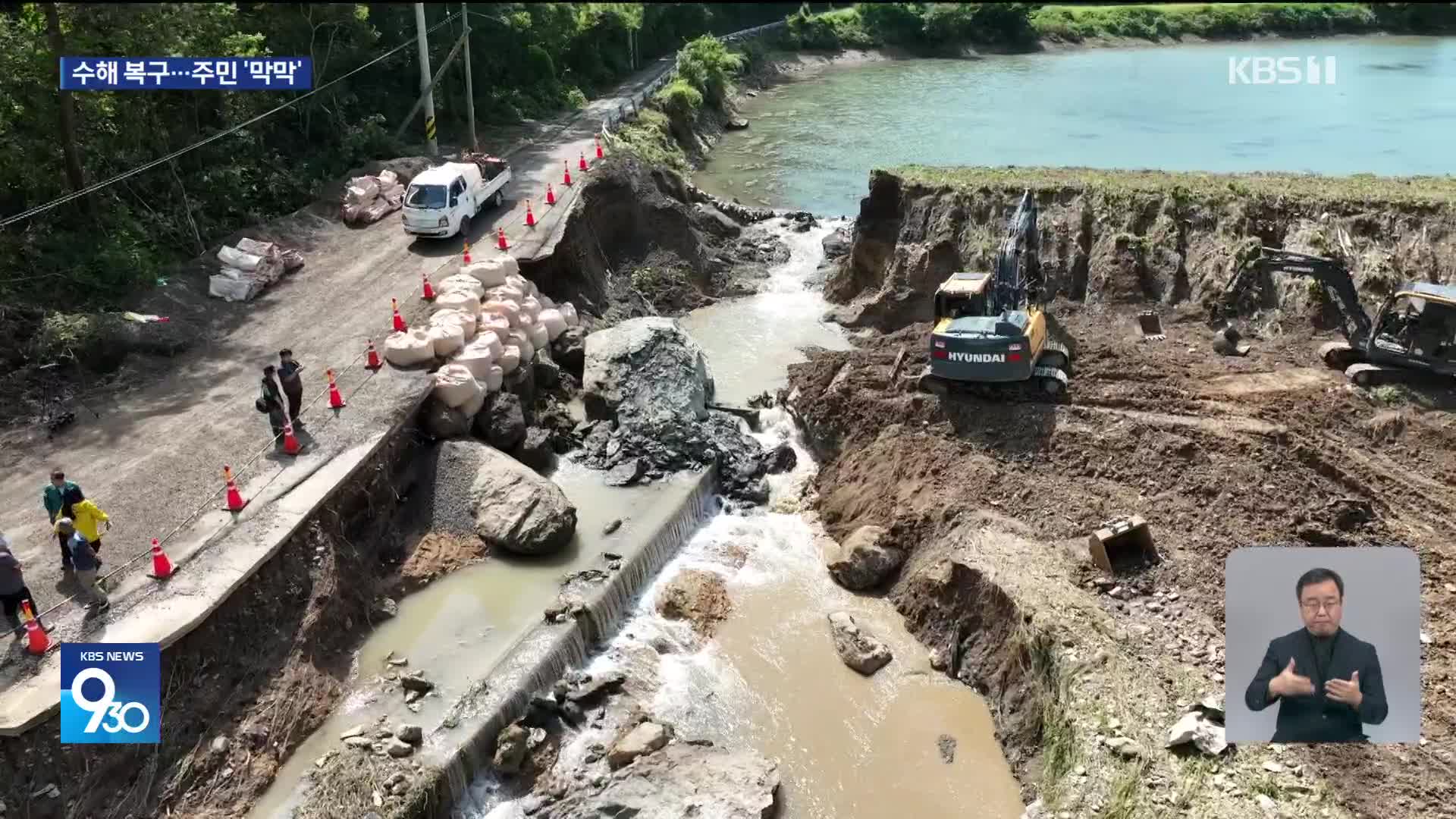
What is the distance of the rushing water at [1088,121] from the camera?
4319 centimetres

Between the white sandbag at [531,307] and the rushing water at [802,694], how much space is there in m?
7.10

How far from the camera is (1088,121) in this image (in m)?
54.0

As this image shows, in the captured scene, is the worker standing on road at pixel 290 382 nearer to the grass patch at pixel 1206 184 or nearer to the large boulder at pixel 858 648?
the large boulder at pixel 858 648

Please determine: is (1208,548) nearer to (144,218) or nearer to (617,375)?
(617,375)

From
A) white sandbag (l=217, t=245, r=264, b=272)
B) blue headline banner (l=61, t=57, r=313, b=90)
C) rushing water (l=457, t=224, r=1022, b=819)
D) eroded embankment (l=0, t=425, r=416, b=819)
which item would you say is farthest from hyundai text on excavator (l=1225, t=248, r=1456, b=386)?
blue headline banner (l=61, t=57, r=313, b=90)

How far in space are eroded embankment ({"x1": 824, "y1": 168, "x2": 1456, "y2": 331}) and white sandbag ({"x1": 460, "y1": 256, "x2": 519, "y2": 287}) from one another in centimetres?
931

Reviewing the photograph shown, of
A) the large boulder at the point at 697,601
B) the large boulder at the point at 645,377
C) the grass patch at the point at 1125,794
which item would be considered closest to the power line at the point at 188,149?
the large boulder at the point at 645,377

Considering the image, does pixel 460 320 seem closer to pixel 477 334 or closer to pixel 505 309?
pixel 477 334

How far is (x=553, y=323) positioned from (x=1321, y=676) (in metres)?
20.9

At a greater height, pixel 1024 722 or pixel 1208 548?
pixel 1208 548

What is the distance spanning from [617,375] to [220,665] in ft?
34.3

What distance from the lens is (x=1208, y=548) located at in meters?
15.8

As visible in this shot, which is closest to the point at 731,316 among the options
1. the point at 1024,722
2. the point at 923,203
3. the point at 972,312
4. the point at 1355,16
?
the point at 923,203

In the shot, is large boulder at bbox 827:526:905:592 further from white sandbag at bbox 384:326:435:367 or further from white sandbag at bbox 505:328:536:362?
white sandbag at bbox 384:326:435:367
